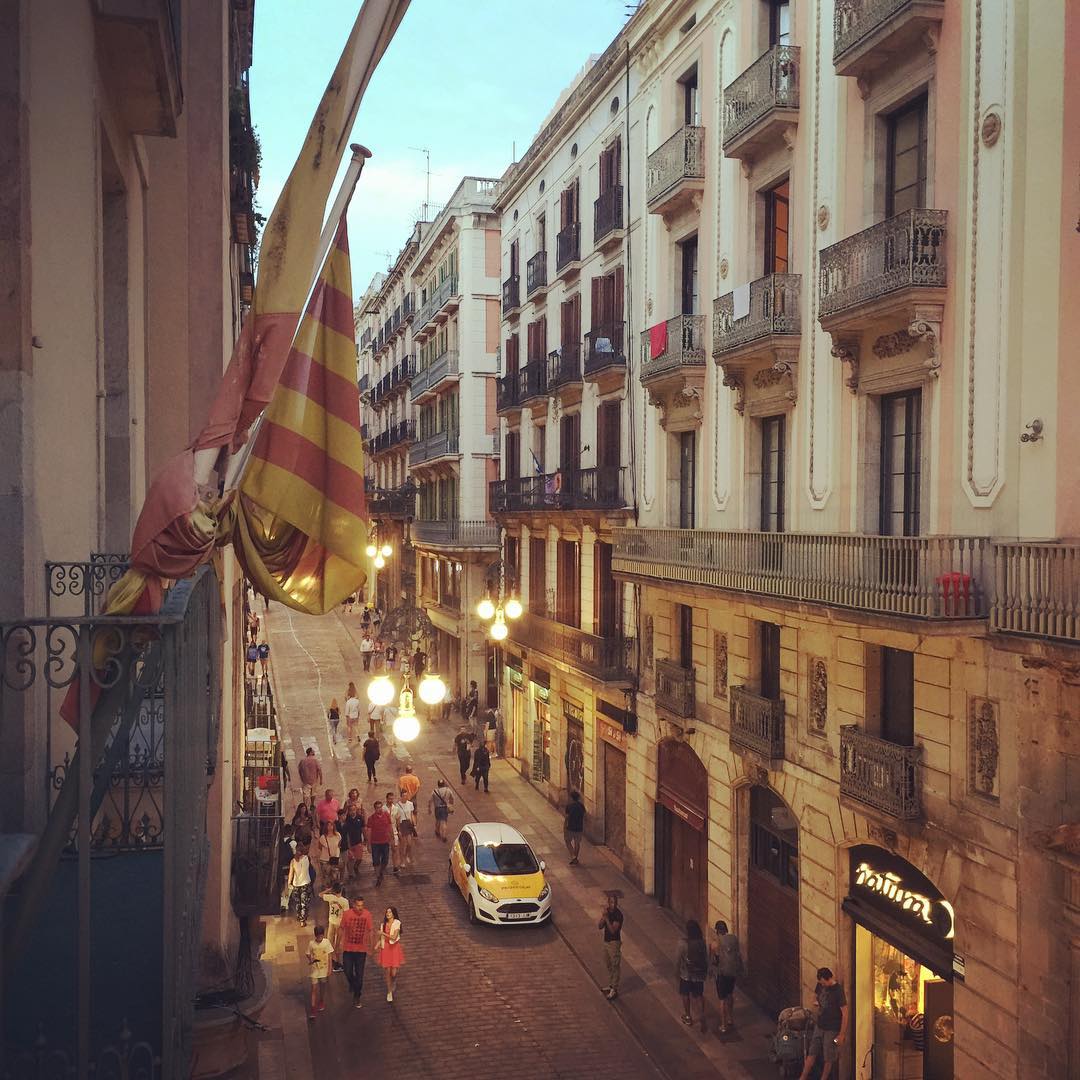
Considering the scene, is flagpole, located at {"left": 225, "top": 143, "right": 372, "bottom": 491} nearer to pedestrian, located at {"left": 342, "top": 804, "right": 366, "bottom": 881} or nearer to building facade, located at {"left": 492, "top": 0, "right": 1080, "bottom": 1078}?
building facade, located at {"left": 492, "top": 0, "right": 1080, "bottom": 1078}

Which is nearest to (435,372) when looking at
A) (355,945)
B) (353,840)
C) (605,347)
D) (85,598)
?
(605,347)

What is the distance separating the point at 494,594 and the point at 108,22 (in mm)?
31958

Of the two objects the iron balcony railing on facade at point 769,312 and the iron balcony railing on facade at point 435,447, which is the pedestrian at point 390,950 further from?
the iron balcony railing on facade at point 435,447

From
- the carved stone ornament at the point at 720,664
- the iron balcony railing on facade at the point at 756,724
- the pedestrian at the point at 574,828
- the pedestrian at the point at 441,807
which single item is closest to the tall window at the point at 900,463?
the iron balcony railing on facade at the point at 756,724

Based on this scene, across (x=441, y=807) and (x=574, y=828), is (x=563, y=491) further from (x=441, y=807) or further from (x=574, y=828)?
(x=574, y=828)

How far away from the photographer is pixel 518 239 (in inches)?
1329

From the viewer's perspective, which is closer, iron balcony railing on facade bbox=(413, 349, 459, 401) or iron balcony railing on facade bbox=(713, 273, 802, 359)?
iron balcony railing on facade bbox=(713, 273, 802, 359)

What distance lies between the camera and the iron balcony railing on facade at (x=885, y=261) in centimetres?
1319

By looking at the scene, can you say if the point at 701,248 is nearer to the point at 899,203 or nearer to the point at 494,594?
the point at 899,203

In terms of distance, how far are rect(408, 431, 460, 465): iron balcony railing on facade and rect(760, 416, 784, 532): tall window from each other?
23.8 metres

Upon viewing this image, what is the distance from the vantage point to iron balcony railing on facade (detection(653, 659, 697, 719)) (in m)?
20.1

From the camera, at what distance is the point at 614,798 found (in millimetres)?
24922

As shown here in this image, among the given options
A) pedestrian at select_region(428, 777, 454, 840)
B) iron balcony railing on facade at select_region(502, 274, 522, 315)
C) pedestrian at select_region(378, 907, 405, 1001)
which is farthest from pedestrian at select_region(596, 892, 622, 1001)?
iron balcony railing on facade at select_region(502, 274, 522, 315)

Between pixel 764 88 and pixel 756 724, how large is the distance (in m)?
10.1
